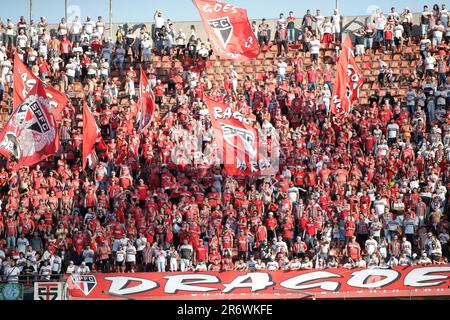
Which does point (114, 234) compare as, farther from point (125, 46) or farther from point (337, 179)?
point (125, 46)

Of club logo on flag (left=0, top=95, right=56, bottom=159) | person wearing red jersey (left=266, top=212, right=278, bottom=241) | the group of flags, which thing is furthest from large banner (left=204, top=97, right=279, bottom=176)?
club logo on flag (left=0, top=95, right=56, bottom=159)

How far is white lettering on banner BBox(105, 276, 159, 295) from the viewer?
784 inches

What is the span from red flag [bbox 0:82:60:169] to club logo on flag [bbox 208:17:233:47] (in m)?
5.43

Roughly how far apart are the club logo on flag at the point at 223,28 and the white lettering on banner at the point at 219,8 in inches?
10.6

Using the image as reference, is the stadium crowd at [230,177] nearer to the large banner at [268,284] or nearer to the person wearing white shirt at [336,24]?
the person wearing white shirt at [336,24]

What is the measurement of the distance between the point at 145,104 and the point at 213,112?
3089 millimetres

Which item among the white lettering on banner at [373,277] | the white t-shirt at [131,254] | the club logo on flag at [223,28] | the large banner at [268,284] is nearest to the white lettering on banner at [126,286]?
the large banner at [268,284]

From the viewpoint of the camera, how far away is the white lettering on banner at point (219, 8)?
1017 inches

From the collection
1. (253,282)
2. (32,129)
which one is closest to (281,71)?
(32,129)

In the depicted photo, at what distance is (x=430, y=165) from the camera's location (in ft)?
76.7

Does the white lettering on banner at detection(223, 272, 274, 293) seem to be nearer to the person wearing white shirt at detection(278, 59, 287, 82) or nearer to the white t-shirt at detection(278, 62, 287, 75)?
the person wearing white shirt at detection(278, 59, 287, 82)

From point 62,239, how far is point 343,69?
9.41 m

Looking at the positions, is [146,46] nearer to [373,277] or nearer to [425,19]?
[425,19]
